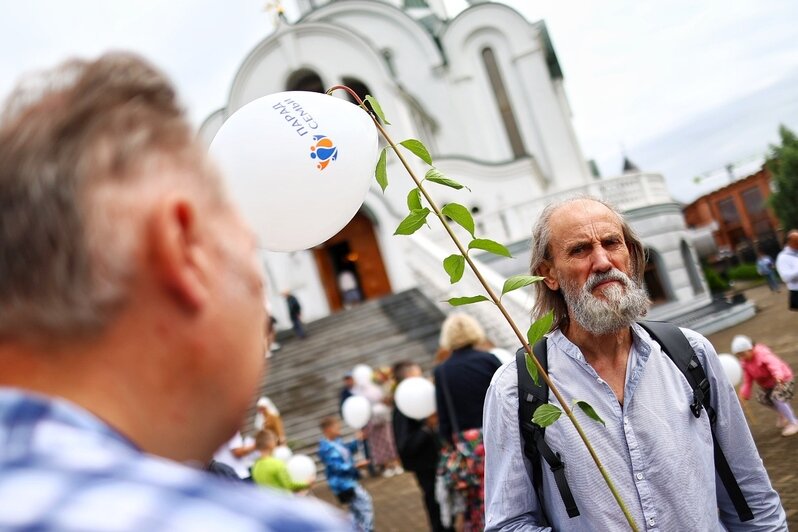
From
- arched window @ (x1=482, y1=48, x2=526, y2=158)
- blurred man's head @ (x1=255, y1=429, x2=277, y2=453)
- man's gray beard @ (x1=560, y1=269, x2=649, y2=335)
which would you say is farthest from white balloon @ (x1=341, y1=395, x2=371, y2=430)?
arched window @ (x1=482, y1=48, x2=526, y2=158)

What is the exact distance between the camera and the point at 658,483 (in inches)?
80.0

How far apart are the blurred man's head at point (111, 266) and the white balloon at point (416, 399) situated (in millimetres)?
5121

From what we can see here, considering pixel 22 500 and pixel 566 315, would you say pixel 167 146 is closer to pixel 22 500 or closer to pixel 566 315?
pixel 22 500

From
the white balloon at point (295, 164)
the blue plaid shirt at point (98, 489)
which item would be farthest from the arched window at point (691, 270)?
the blue plaid shirt at point (98, 489)

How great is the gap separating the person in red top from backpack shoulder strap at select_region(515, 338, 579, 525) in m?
5.93

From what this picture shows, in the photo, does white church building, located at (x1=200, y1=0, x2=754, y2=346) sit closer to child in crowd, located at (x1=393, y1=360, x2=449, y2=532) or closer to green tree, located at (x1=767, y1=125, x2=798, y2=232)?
child in crowd, located at (x1=393, y1=360, x2=449, y2=532)

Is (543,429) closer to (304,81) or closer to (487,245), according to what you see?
(487,245)

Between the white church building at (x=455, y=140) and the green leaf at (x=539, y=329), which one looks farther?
the white church building at (x=455, y=140)

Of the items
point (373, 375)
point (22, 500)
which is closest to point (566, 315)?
point (22, 500)

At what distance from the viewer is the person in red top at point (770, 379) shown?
7.03m

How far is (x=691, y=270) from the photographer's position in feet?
64.2

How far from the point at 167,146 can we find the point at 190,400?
282mm

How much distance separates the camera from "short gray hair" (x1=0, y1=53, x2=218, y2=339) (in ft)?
2.24

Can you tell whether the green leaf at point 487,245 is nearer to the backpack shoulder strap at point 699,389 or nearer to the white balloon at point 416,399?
the backpack shoulder strap at point 699,389
